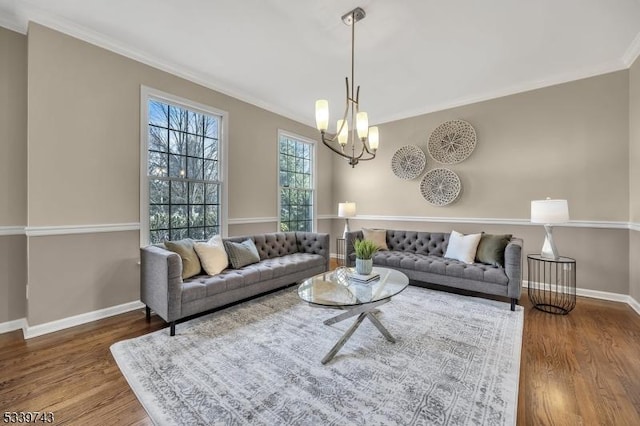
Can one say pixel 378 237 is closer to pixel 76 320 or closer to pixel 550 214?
pixel 550 214

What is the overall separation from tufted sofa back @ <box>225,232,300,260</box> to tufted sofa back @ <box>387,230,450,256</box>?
168 cm

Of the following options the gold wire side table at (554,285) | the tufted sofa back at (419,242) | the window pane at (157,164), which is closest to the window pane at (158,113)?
the window pane at (157,164)

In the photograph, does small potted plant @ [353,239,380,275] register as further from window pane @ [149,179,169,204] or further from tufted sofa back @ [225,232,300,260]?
window pane @ [149,179,169,204]

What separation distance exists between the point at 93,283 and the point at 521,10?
499 centimetres

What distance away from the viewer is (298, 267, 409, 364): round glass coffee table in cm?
211

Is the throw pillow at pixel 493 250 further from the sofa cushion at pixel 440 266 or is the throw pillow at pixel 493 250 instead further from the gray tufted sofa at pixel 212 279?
the gray tufted sofa at pixel 212 279

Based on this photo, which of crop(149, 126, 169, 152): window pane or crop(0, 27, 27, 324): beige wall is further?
crop(149, 126, 169, 152): window pane

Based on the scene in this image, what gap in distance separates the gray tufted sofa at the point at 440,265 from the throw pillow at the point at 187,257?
2.34 meters

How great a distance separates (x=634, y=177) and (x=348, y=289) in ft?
12.4

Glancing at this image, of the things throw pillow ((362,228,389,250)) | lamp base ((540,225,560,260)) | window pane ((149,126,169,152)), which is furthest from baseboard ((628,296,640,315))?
window pane ((149,126,169,152))

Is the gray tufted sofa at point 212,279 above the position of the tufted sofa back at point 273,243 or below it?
below

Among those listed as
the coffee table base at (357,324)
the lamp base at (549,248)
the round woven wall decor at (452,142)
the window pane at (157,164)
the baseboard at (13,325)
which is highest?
the round woven wall decor at (452,142)

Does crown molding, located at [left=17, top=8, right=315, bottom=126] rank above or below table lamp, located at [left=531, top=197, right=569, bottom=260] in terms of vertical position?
above

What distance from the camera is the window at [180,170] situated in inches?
130
